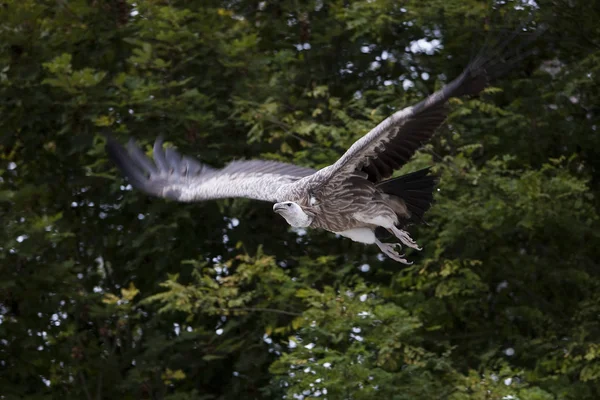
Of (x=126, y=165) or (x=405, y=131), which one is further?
(x=126, y=165)

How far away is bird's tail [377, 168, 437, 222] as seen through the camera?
23.2 ft

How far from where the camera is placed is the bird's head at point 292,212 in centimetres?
679

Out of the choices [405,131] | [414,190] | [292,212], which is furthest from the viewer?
[414,190]

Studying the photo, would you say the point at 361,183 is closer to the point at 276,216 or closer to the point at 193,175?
the point at 193,175

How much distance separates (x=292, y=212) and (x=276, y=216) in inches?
147

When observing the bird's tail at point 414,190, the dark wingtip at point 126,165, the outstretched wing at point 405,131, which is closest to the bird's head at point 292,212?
the outstretched wing at point 405,131

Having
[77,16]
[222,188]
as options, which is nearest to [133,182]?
[222,188]

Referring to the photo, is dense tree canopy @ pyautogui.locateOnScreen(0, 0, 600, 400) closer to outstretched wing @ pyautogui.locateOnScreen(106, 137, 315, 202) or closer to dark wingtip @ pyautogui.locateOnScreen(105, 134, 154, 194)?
outstretched wing @ pyautogui.locateOnScreen(106, 137, 315, 202)

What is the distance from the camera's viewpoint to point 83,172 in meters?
10.7

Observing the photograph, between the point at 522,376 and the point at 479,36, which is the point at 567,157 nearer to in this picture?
the point at 479,36

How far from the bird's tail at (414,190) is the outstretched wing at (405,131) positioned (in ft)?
0.58

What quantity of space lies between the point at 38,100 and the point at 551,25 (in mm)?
4375

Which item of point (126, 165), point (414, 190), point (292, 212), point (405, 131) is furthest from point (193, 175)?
point (405, 131)

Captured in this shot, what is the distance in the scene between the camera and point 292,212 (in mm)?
6789
